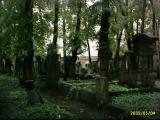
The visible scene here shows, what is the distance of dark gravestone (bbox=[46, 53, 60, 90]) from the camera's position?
71.5ft

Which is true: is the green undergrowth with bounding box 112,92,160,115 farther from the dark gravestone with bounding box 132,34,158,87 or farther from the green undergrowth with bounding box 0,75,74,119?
the dark gravestone with bounding box 132,34,158,87

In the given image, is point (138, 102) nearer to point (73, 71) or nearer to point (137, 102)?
point (137, 102)

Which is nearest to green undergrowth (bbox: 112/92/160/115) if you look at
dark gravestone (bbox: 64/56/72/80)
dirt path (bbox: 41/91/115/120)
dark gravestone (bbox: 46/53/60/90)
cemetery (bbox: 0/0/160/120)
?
cemetery (bbox: 0/0/160/120)

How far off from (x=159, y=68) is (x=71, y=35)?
257 inches

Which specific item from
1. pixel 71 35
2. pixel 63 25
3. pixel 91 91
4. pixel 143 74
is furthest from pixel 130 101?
pixel 63 25

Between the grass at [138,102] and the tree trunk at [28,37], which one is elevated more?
the tree trunk at [28,37]

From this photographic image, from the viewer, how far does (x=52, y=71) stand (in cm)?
2247

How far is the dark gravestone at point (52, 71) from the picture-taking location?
21781 millimetres

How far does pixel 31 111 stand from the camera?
11.8m

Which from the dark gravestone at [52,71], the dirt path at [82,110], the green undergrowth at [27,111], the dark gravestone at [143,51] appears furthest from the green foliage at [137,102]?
the dark gravestone at [52,71]

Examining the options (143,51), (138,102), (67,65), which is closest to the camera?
(138,102)
